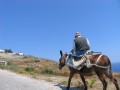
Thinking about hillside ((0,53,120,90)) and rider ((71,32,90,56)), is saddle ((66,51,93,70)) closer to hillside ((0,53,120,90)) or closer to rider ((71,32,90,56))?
rider ((71,32,90,56))

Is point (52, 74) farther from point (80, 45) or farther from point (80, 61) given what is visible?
point (80, 61)

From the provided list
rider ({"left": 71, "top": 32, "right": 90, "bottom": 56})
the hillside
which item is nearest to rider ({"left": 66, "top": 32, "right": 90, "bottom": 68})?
Result: rider ({"left": 71, "top": 32, "right": 90, "bottom": 56})

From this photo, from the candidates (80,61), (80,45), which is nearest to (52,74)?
(80,45)

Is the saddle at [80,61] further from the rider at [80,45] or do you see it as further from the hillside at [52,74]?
the hillside at [52,74]

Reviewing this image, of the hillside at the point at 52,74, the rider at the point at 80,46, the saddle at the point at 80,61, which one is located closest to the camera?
the saddle at the point at 80,61

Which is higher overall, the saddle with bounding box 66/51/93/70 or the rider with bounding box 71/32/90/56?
the rider with bounding box 71/32/90/56

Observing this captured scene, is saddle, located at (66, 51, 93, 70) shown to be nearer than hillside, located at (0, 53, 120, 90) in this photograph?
Yes

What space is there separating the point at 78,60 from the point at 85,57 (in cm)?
47

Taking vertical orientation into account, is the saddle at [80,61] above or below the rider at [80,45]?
below

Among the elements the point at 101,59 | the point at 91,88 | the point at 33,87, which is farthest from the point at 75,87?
the point at 101,59

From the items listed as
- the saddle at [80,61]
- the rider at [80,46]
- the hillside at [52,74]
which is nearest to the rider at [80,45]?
the rider at [80,46]

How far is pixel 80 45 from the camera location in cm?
1669

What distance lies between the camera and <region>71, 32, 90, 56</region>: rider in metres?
16.7

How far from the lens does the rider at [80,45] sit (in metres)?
16.7
